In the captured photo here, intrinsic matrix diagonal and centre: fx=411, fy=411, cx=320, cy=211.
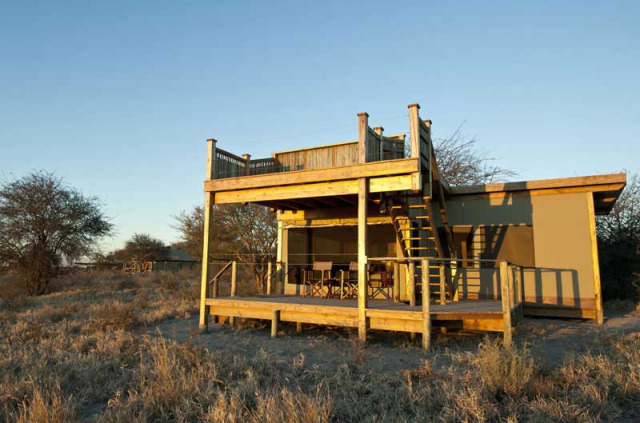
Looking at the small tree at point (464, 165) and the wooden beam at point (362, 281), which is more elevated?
the small tree at point (464, 165)

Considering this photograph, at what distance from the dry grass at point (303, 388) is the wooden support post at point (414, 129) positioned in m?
3.34

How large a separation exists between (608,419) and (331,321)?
15.3 feet

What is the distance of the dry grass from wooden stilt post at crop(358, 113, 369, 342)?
0.73m

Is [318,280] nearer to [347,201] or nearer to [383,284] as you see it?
[383,284]

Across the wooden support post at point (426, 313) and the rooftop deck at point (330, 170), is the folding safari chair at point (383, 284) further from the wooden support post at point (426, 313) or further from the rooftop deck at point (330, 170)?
the wooden support post at point (426, 313)

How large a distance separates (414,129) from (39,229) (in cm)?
1859

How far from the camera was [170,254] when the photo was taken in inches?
1768

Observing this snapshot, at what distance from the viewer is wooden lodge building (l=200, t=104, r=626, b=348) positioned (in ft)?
24.7

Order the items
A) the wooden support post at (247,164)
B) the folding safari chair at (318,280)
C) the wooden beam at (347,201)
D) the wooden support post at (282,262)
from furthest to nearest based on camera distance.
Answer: the wooden support post at (282,262) → the wooden support post at (247,164) → the folding safari chair at (318,280) → the wooden beam at (347,201)

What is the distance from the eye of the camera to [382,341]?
7805 mm

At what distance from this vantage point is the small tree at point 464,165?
20.6 meters

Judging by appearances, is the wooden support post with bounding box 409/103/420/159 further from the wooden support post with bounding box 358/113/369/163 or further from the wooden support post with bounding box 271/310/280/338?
the wooden support post with bounding box 271/310/280/338

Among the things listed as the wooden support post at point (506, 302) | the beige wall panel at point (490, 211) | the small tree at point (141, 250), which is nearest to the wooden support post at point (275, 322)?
the wooden support post at point (506, 302)

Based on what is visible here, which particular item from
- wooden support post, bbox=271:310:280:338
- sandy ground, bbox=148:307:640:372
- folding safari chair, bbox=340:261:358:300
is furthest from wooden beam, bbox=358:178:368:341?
folding safari chair, bbox=340:261:358:300
